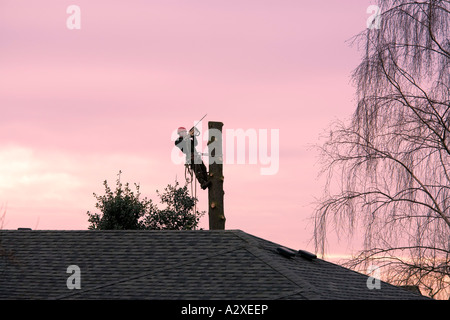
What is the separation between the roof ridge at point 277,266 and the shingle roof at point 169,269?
0.03m

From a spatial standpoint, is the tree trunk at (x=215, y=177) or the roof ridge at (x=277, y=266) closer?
the roof ridge at (x=277, y=266)

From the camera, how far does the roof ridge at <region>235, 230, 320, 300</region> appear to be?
1633cm

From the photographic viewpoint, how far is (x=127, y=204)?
Answer: 3316cm

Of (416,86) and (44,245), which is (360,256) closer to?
(416,86)

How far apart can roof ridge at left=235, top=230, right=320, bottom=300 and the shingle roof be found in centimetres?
3

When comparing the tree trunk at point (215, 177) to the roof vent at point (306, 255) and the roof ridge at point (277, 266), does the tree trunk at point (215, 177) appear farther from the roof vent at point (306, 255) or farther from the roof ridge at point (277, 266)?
the roof vent at point (306, 255)

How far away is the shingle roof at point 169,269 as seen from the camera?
→ 17.0 m

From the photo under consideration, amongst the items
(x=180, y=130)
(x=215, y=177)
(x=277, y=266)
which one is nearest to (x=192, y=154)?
(x=180, y=130)

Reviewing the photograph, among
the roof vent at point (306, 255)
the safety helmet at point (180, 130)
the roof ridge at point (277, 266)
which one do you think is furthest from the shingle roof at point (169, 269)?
the safety helmet at point (180, 130)

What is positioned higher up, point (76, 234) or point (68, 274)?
point (76, 234)

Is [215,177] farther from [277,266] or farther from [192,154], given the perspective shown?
[277,266]

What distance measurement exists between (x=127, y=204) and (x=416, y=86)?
17759 mm
